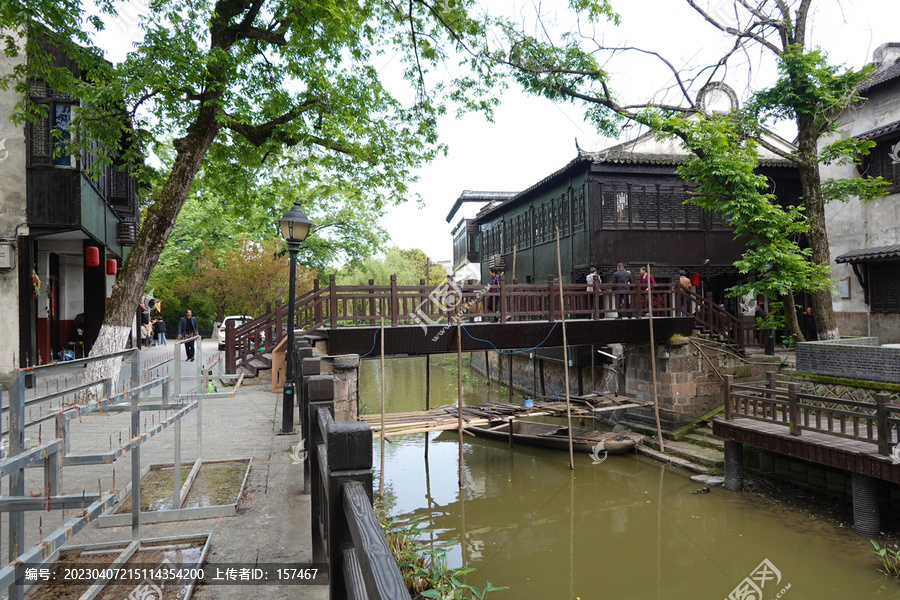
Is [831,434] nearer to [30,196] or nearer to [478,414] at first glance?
[478,414]

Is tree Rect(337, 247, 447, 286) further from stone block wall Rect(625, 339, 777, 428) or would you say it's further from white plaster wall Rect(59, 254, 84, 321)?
stone block wall Rect(625, 339, 777, 428)

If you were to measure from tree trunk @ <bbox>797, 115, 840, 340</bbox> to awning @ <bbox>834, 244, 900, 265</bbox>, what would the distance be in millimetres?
3288

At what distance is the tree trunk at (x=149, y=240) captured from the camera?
9.51 m

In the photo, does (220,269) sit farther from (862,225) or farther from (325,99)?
(862,225)

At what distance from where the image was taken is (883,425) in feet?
26.1

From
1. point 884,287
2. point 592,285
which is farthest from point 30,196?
point 884,287

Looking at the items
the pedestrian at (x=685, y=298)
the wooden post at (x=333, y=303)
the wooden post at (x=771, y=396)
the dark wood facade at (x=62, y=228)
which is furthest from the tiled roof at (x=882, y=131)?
the dark wood facade at (x=62, y=228)

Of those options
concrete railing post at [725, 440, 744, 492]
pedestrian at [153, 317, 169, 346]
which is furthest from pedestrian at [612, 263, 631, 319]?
pedestrian at [153, 317, 169, 346]

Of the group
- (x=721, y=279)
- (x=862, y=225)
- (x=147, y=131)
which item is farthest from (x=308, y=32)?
(x=862, y=225)

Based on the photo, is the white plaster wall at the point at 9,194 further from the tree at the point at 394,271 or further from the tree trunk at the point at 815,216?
the tree trunk at the point at 815,216

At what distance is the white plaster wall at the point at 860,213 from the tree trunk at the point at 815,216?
3.06 metres

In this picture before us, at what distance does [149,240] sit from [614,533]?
387 inches

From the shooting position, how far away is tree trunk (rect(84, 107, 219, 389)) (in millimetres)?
9508

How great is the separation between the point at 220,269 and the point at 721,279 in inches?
901
